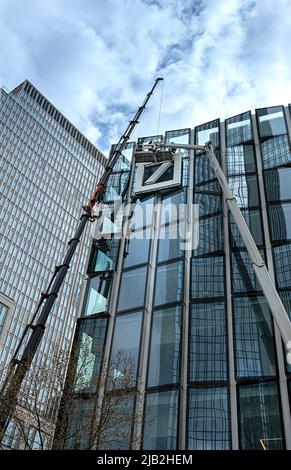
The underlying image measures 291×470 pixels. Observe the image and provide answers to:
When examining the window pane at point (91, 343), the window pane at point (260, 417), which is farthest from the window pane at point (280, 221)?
the window pane at point (91, 343)

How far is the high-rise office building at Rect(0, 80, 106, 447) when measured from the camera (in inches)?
4540

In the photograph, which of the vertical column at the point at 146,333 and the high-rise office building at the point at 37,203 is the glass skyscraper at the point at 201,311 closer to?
the vertical column at the point at 146,333

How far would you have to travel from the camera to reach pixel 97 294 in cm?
2920

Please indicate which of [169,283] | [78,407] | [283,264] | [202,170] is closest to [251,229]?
[283,264]

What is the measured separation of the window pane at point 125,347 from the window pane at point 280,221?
30.0 feet

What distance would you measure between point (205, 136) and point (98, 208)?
970cm

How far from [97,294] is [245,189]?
1165 cm

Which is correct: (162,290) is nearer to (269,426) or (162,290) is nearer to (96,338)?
(96,338)

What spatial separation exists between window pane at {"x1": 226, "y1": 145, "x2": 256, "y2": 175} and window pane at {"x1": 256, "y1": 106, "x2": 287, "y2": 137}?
1579 mm

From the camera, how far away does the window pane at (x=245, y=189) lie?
2923 cm

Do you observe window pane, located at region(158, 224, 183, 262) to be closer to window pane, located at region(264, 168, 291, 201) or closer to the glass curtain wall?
the glass curtain wall
